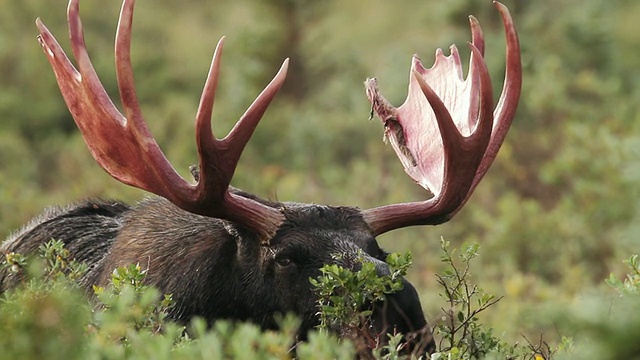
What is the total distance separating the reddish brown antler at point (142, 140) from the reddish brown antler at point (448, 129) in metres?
0.61

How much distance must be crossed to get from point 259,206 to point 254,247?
185mm

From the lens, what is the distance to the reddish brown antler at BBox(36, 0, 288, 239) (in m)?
4.38

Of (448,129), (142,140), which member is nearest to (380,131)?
(448,129)

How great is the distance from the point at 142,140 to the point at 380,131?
31.7 feet

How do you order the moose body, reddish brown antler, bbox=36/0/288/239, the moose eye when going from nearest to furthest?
reddish brown antler, bbox=36/0/288/239 < the moose body < the moose eye

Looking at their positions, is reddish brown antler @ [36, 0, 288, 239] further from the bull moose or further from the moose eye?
the moose eye

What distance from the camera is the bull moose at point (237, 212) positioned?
4.40m

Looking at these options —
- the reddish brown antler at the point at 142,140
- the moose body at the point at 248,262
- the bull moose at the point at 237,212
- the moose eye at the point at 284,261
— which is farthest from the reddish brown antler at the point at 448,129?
the reddish brown antler at the point at 142,140

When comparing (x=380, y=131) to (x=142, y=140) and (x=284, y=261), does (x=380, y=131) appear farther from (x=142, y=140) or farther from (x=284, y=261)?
(x=142, y=140)

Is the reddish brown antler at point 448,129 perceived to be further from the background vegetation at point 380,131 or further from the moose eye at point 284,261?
the background vegetation at point 380,131

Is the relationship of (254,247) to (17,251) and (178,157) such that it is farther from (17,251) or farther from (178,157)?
(178,157)

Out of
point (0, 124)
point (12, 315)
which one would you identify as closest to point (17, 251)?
point (12, 315)

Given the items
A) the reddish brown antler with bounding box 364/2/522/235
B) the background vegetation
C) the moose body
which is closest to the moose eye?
the moose body

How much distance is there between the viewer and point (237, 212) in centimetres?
462
